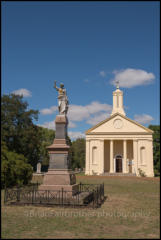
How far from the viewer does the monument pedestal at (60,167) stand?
12711 mm

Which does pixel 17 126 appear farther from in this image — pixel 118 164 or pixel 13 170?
pixel 118 164

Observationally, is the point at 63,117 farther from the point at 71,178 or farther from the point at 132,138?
the point at 132,138

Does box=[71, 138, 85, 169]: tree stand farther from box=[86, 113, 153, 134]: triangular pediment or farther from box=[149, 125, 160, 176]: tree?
box=[86, 113, 153, 134]: triangular pediment

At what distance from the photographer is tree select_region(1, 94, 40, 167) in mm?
32719

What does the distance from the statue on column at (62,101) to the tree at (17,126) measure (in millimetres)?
18788

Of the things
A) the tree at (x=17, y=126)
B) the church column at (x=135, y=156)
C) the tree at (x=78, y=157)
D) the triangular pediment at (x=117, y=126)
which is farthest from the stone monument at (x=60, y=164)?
the tree at (x=78, y=157)

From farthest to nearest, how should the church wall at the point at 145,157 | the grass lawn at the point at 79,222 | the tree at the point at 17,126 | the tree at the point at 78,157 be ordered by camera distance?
1. the tree at the point at 78,157
2. the church wall at the point at 145,157
3. the tree at the point at 17,126
4. the grass lawn at the point at 79,222

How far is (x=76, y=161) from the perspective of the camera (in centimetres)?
7125

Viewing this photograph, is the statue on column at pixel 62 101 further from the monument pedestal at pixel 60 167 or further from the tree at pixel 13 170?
the tree at pixel 13 170

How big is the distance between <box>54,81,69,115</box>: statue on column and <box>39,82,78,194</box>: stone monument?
9 centimetres

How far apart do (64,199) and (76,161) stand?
197 ft

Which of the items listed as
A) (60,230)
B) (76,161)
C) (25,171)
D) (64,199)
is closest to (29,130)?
(25,171)

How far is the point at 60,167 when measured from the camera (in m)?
13.1

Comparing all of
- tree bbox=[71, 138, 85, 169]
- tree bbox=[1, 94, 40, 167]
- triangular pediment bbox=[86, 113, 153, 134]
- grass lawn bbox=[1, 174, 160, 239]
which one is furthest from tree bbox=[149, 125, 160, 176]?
grass lawn bbox=[1, 174, 160, 239]
